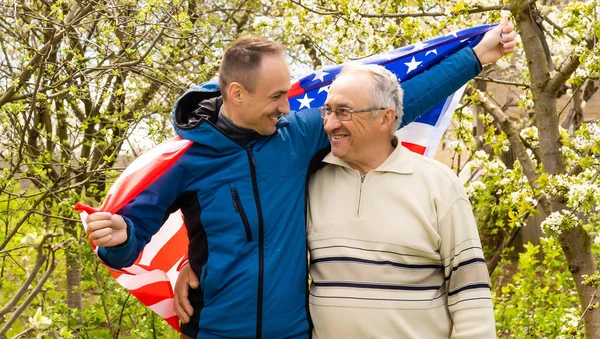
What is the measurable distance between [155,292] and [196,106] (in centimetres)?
83

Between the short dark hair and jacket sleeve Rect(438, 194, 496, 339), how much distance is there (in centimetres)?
89

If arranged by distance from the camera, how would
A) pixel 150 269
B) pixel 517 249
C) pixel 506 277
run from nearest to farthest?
pixel 150 269
pixel 506 277
pixel 517 249

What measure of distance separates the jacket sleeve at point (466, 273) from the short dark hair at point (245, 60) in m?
0.89

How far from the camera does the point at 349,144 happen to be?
2859 mm

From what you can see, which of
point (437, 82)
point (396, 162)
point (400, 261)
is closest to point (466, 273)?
point (400, 261)

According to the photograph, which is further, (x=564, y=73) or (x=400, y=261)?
(x=564, y=73)

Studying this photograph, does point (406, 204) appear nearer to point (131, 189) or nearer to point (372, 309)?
point (372, 309)

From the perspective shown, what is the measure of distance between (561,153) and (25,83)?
3427 mm

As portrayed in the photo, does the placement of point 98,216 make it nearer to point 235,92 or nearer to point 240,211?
point 240,211

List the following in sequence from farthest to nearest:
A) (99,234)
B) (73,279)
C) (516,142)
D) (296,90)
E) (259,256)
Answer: (73,279) < (516,142) < (296,90) < (259,256) < (99,234)

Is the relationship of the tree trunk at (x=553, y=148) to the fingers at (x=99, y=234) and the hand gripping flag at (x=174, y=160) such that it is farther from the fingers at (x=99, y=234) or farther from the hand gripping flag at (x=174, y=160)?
the fingers at (x=99, y=234)

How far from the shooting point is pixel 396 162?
2.88 metres

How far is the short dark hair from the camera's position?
278 cm

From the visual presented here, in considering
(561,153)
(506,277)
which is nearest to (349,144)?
(561,153)
